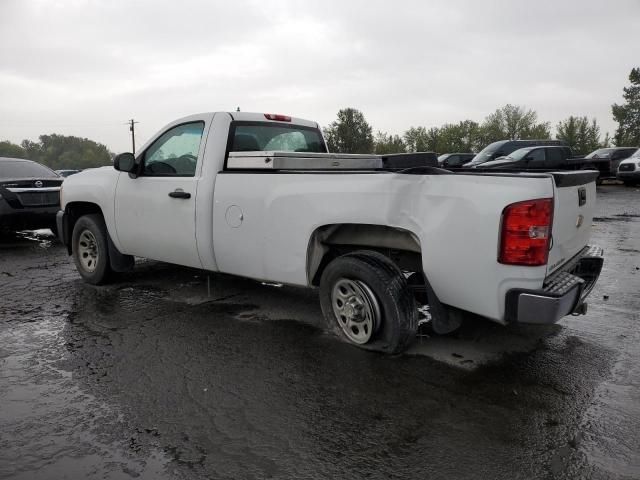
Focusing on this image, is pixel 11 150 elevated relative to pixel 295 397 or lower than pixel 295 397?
elevated

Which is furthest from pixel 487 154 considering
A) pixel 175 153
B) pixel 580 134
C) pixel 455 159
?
pixel 580 134

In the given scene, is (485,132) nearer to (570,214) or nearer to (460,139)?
(460,139)

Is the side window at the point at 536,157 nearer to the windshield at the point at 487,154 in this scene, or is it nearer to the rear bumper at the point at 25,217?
the windshield at the point at 487,154

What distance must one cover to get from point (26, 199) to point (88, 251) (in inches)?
145

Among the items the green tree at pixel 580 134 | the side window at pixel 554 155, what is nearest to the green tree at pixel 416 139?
the green tree at pixel 580 134

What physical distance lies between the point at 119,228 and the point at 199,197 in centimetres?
142

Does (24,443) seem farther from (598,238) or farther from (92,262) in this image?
(598,238)

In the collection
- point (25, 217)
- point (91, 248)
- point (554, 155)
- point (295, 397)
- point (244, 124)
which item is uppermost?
point (554, 155)

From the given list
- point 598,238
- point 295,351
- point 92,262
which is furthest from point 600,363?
point 598,238

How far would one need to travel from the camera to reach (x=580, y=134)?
67000 millimetres

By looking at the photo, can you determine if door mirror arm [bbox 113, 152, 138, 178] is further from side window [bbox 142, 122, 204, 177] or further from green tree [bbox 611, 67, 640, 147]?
green tree [bbox 611, 67, 640, 147]

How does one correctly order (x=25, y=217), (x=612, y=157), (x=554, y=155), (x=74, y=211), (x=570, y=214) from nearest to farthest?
(x=570, y=214)
(x=74, y=211)
(x=25, y=217)
(x=554, y=155)
(x=612, y=157)

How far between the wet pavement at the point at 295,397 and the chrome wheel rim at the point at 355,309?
0.17 m

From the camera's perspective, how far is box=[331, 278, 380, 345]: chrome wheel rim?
373 centimetres
